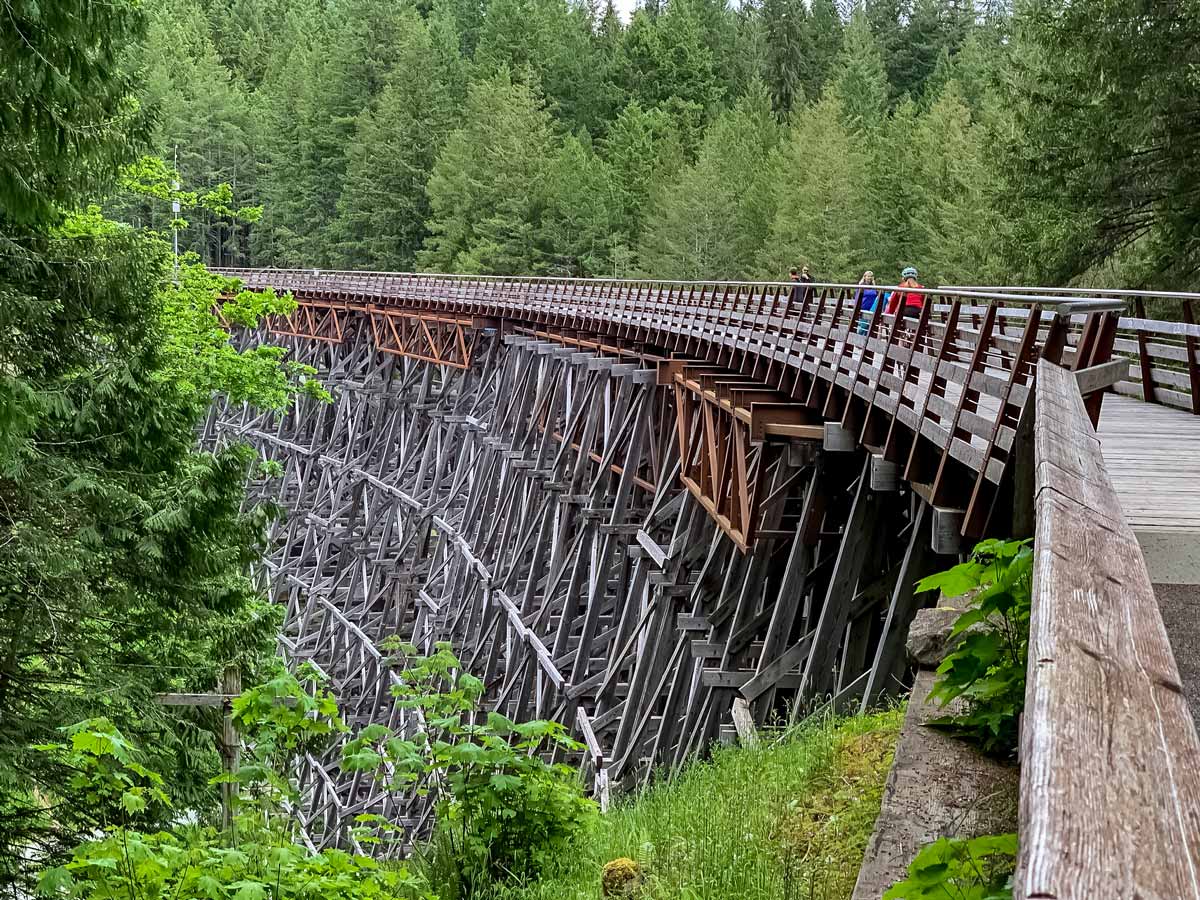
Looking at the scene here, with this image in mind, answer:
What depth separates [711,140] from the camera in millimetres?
50688

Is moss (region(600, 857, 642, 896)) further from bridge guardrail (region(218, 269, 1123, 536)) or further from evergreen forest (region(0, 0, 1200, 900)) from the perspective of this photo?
bridge guardrail (region(218, 269, 1123, 536))

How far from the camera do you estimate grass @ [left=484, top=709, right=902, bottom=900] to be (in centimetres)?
405

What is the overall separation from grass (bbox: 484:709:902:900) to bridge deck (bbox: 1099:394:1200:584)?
3.99 feet

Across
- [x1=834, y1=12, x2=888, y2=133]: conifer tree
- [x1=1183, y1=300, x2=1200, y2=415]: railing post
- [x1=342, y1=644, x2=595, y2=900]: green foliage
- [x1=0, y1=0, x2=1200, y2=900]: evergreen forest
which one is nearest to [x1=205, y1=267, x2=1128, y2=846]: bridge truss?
[x1=1183, y1=300, x2=1200, y2=415]: railing post

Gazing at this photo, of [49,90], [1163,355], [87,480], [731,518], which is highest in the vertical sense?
[49,90]

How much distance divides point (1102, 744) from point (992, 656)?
1.68 meters

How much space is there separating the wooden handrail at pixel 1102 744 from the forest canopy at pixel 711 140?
34.1ft

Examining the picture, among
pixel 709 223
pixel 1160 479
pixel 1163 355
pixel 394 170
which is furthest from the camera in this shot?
pixel 394 170

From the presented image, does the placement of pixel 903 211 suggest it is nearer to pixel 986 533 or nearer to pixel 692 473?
pixel 692 473

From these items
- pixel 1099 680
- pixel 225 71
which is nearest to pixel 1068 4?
pixel 1099 680

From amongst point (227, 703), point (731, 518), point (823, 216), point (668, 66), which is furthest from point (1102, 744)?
point (668, 66)

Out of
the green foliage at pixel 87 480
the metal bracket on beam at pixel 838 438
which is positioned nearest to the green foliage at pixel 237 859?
the green foliage at pixel 87 480

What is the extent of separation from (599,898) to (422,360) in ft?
Answer: 72.1

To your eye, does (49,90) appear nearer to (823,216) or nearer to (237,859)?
(237,859)
